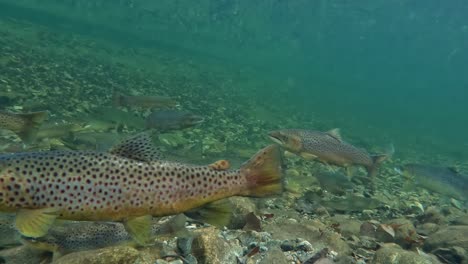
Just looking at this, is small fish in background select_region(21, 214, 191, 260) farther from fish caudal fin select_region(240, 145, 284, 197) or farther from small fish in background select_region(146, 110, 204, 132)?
small fish in background select_region(146, 110, 204, 132)

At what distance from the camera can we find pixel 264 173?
3520mm

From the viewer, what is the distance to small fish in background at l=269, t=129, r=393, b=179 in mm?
7520

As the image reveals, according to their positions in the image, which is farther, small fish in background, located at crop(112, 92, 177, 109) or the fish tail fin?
small fish in background, located at crop(112, 92, 177, 109)

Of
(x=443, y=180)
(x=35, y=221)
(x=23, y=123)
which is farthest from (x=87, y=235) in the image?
(x=443, y=180)

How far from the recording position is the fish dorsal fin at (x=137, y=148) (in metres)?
3.40

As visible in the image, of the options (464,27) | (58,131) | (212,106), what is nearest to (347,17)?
(464,27)

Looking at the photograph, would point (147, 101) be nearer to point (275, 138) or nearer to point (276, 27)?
point (275, 138)

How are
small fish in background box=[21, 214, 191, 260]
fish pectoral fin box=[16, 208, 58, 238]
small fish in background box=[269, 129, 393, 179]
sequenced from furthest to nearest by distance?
small fish in background box=[269, 129, 393, 179], small fish in background box=[21, 214, 191, 260], fish pectoral fin box=[16, 208, 58, 238]

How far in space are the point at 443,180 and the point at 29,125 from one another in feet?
26.3

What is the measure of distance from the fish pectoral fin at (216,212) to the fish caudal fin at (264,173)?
8.1 inches

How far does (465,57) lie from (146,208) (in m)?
134

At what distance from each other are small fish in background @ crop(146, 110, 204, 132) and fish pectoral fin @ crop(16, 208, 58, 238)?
23.2 feet

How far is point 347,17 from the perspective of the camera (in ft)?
222

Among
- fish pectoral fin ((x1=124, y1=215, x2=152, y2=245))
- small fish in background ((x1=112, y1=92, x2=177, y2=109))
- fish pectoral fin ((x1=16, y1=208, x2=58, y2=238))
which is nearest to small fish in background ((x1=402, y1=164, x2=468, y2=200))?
small fish in background ((x1=112, y1=92, x2=177, y2=109))
